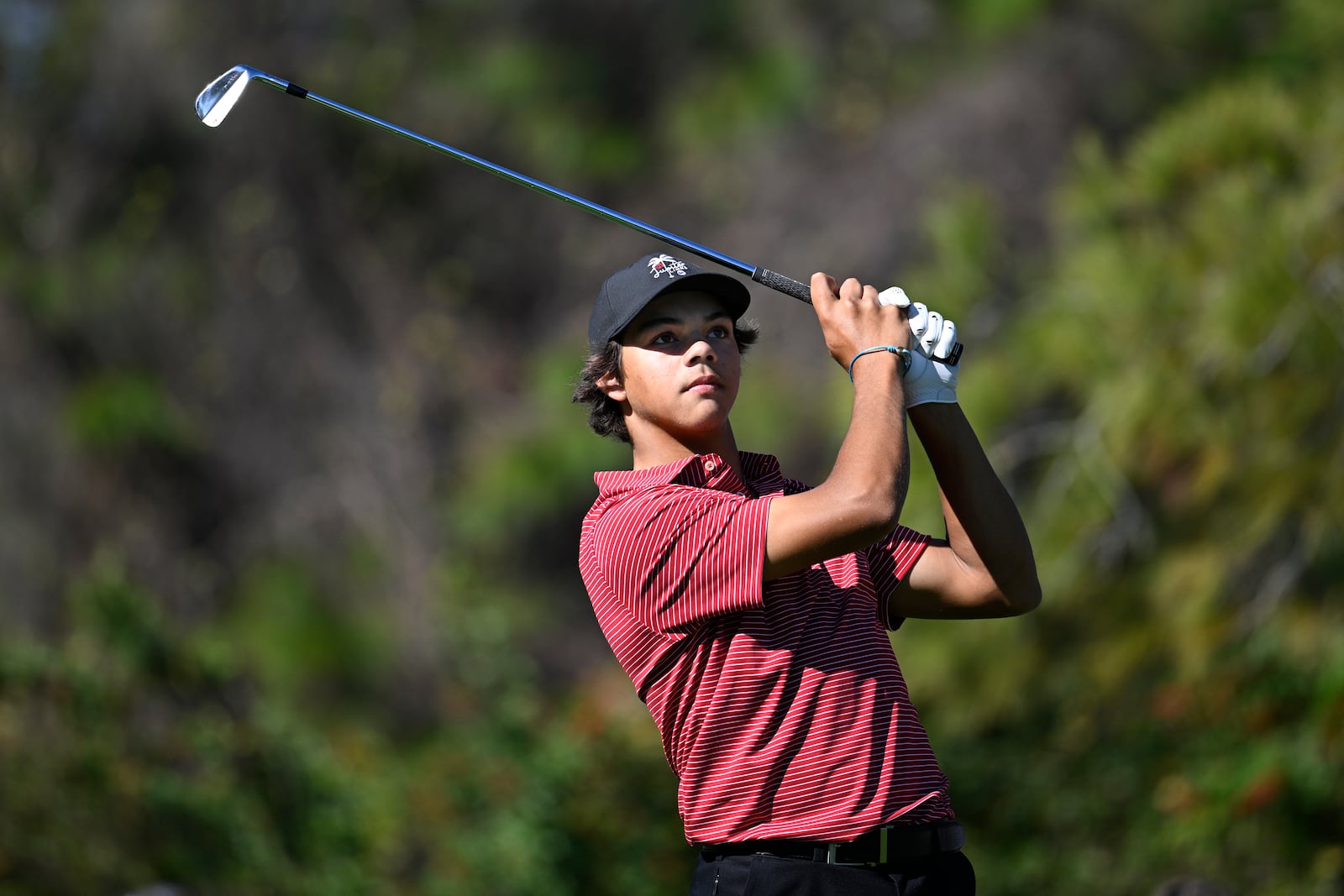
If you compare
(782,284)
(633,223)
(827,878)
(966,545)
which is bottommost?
(827,878)

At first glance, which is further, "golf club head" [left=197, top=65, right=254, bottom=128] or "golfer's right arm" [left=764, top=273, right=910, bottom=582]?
"golf club head" [left=197, top=65, right=254, bottom=128]

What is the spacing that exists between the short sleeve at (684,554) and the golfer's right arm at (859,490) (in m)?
0.03

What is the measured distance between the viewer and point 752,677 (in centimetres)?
204

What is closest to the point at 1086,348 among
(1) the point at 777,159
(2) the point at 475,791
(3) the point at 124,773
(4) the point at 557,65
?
(2) the point at 475,791

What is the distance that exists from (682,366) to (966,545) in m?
0.51

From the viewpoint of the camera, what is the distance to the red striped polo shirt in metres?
2.01

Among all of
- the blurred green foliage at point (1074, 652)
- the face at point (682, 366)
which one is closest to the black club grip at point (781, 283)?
the face at point (682, 366)

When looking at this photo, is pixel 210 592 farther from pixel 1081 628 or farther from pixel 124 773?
pixel 1081 628

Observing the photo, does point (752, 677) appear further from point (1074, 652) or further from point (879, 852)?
point (1074, 652)

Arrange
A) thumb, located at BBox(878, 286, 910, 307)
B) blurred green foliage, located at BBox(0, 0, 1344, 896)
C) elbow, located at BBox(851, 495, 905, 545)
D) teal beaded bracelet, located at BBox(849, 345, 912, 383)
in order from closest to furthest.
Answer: elbow, located at BBox(851, 495, 905, 545) < teal beaded bracelet, located at BBox(849, 345, 912, 383) < thumb, located at BBox(878, 286, 910, 307) < blurred green foliage, located at BBox(0, 0, 1344, 896)

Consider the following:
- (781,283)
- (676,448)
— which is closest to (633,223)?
Answer: (781,283)

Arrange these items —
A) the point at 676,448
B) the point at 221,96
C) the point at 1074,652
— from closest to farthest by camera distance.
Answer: the point at 676,448
the point at 221,96
the point at 1074,652

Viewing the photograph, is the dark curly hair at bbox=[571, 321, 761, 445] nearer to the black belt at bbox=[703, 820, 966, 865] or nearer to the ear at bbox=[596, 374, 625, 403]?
the ear at bbox=[596, 374, 625, 403]

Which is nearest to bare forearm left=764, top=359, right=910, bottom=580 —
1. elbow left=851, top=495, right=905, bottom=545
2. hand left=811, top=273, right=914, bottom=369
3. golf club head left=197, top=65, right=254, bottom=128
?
elbow left=851, top=495, right=905, bottom=545
